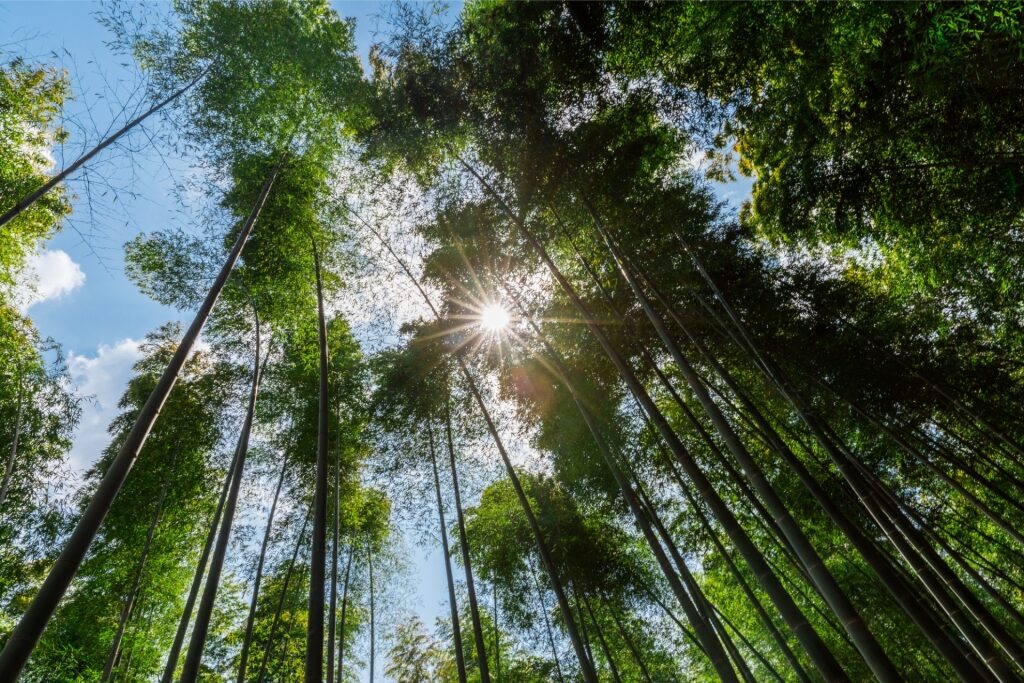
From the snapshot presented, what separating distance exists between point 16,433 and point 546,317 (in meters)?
5.94

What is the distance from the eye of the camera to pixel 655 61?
13.8 feet

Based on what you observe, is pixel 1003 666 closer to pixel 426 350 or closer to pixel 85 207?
pixel 85 207

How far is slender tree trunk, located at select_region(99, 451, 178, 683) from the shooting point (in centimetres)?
510

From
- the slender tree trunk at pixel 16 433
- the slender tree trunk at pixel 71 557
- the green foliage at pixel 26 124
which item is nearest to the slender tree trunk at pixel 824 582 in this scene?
the slender tree trunk at pixel 71 557

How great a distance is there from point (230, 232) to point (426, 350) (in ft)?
7.76

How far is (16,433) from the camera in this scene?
5094 mm

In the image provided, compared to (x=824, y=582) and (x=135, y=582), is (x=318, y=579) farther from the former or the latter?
(x=135, y=582)

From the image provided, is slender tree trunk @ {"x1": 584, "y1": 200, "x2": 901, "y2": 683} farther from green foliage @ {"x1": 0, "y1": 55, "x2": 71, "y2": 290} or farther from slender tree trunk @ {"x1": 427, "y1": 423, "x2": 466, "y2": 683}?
green foliage @ {"x1": 0, "y1": 55, "x2": 71, "y2": 290}

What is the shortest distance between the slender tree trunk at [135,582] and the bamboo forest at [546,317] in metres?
0.07

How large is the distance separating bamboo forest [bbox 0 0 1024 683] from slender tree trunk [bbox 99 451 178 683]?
0.07 m

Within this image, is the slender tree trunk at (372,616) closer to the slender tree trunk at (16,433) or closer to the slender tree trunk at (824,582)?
the slender tree trunk at (16,433)

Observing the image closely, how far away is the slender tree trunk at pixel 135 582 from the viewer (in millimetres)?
5099

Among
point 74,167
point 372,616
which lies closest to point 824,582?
point 74,167

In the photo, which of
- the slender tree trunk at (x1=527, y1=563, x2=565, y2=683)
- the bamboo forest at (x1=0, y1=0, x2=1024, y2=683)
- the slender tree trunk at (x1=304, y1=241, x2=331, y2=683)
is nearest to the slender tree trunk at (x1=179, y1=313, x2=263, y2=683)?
the bamboo forest at (x1=0, y1=0, x2=1024, y2=683)
